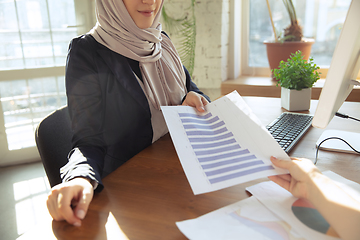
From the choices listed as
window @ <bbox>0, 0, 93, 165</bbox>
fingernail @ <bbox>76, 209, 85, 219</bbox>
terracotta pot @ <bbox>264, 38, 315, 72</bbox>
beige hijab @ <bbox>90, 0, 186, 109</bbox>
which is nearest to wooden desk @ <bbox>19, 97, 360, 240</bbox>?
fingernail @ <bbox>76, 209, 85, 219</bbox>

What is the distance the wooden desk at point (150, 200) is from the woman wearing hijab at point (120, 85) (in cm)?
12

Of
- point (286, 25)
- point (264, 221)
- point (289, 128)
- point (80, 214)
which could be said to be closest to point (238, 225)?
point (264, 221)

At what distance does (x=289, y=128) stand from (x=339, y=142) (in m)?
0.16

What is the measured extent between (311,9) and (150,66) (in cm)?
189

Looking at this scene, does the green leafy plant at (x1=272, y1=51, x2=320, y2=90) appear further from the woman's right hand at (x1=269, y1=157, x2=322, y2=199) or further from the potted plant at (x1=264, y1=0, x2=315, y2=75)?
the potted plant at (x1=264, y1=0, x2=315, y2=75)

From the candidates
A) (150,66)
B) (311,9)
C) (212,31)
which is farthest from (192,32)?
(150,66)

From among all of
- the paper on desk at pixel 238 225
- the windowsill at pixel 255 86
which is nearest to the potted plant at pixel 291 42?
the windowsill at pixel 255 86

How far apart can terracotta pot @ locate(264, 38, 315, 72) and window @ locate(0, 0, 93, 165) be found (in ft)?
5.80

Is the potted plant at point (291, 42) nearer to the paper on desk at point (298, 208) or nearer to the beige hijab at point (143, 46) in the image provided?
the beige hijab at point (143, 46)

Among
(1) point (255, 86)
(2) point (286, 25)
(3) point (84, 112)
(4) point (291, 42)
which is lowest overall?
(1) point (255, 86)

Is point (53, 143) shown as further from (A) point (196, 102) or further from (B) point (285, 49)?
(B) point (285, 49)

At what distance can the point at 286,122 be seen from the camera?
3.64 feet

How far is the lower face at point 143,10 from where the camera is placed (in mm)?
1156

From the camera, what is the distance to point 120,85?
1.09m
